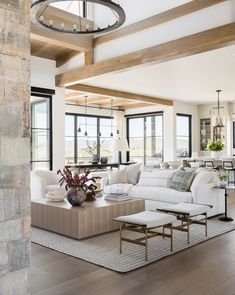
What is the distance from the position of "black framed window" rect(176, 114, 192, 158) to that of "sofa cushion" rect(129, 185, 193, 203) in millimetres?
6394

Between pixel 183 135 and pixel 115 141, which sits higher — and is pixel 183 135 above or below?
above

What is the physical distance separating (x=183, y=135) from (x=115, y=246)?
30.8 feet

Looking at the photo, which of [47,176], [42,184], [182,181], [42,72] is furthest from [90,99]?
[182,181]

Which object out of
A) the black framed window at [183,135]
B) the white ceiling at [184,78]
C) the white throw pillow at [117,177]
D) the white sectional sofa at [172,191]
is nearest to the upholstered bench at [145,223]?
the white sectional sofa at [172,191]

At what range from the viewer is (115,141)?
8.53m

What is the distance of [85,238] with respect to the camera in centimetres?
447

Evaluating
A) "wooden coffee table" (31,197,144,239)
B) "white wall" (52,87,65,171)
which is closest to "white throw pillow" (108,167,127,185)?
"white wall" (52,87,65,171)

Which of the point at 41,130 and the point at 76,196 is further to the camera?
the point at 41,130

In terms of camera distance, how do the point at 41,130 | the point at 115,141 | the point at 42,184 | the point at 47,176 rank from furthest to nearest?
the point at 115,141
the point at 41,130
the point at 47,176
the point at 42,184

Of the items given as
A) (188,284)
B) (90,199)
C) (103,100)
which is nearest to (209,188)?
(90,199)

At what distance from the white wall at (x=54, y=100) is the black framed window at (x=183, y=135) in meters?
5.60

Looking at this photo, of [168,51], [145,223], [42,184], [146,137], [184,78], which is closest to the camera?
[145,223]

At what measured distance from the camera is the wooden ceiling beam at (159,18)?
5129mm

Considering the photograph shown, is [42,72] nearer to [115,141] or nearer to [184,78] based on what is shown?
[115,141]
